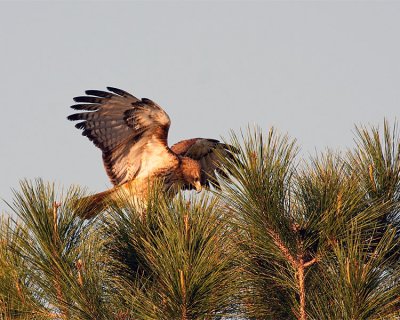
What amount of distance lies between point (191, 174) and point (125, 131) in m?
0.88

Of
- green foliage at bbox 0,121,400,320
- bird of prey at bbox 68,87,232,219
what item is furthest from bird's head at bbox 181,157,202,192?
green foliage at bbox 0,121,400,320

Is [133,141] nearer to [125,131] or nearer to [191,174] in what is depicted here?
[125,131]

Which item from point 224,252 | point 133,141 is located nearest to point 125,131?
point 133,141

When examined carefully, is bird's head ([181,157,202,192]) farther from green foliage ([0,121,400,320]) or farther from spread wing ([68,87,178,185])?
green foliage ([0,121,400,320])

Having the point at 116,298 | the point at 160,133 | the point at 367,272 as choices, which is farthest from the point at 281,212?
the point at 160,133

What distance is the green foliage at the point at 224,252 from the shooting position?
526cm

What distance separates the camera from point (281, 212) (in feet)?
18.2

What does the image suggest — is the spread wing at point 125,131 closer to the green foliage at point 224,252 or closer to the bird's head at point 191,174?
the bird's head at point 191,174

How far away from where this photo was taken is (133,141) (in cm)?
1005

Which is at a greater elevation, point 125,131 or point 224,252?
point 125,131

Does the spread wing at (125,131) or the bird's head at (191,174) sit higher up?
the spread wing at (125,131)

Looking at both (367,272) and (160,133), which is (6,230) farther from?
(160,133)

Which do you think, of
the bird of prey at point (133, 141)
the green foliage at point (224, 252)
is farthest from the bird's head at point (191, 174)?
the green foliage at point (224, 252)

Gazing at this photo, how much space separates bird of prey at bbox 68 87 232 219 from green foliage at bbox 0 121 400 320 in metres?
3.65
